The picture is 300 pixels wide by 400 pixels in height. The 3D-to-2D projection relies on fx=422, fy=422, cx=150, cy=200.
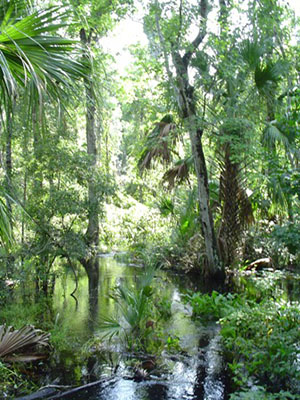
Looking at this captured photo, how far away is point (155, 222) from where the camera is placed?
54.7 feet

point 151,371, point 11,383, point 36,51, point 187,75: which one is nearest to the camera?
point 36,51

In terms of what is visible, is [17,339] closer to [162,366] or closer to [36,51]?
[162,366]

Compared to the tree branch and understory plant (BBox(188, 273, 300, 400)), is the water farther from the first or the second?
the tree branch

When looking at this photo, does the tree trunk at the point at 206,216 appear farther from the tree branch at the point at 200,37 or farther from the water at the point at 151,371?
the water at the point at 151,371

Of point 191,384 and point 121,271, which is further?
point 121,271

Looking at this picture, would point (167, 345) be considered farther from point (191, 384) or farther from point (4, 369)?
point (4, 369)

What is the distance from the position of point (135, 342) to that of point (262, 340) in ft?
7.54

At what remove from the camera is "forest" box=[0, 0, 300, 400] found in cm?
487

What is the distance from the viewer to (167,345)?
6641 millimetres

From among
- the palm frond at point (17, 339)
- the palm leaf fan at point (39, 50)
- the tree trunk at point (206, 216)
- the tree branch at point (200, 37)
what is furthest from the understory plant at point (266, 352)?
the tree branch at point (200, 37)

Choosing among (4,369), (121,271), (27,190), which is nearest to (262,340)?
(4,369)

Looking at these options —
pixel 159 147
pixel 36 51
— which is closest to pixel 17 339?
pixel 36 51

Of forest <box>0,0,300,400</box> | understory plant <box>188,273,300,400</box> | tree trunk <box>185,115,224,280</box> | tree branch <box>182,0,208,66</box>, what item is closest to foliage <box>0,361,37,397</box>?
forest <box>0,0,300,400</box>

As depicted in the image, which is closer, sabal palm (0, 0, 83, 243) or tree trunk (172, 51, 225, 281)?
sabal palm (0, 0, 83, 243)
